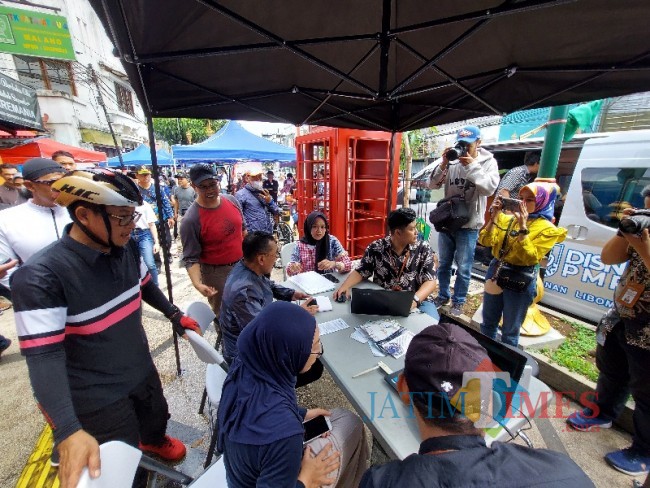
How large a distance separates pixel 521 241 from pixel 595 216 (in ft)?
5.38

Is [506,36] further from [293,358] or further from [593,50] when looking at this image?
[293,358]

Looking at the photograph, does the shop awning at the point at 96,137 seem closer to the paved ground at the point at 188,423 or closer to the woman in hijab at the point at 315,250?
the paved ground at the point at 188,423

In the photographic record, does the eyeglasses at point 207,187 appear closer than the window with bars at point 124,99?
Yes

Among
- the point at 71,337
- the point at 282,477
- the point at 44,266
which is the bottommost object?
the point at 282,477

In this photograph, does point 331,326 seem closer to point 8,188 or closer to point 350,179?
point 350,179

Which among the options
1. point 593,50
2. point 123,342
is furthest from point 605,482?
point 123,342

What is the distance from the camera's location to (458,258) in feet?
11.3

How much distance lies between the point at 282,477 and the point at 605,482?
86.7 inches

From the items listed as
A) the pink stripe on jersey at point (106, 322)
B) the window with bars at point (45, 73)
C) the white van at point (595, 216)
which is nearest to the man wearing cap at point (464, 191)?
the white van at point (595, 216)

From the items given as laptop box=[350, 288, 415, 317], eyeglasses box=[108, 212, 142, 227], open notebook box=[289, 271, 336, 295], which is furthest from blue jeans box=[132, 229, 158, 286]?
laptop box=[350, 288, 415, 317]

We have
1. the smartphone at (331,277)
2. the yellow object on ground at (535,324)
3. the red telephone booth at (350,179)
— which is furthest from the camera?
the red telephone booth at (350,179)

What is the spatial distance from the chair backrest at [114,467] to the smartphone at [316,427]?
762mm

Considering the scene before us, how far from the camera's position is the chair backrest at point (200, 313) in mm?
2158

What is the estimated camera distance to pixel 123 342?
1492 mm
